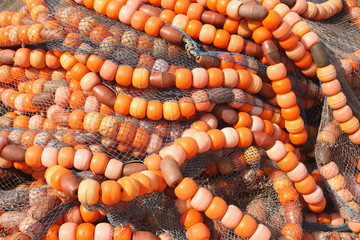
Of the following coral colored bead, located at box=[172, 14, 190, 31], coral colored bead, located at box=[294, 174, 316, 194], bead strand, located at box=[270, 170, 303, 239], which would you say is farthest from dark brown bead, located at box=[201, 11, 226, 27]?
coral colored bead, located at box=[294, 174, 316, 194]

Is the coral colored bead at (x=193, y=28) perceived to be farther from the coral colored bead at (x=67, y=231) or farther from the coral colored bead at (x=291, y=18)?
the coral colored bead at (x=67, y=231)

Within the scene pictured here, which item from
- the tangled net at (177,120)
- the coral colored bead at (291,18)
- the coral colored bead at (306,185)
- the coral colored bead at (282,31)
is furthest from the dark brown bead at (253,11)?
the coral colored bead at (306,185)

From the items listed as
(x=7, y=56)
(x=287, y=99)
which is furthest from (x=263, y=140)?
(x=7, y=56)

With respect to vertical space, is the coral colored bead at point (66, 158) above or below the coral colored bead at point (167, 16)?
below

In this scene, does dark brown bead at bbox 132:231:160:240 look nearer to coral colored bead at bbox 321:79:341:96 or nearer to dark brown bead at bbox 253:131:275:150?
dark brown bead at bbox 253:131:275:150

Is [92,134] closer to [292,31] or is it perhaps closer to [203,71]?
[203,71]

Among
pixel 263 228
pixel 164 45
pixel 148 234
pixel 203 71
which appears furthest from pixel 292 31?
pixel 148 234

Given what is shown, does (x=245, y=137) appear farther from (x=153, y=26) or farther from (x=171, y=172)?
(x=153, y=26)

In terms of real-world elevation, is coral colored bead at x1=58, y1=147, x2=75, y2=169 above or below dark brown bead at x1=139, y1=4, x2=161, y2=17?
below
